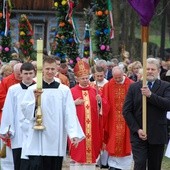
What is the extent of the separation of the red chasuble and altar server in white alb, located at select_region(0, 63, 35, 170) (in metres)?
2.42

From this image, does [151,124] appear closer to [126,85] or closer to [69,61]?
[126,85]

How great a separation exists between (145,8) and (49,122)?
215 centimetres

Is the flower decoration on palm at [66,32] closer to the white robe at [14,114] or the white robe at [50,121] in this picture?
the white robe at [14,114]

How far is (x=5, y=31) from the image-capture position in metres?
21.8

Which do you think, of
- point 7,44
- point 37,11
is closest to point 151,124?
point 7,44

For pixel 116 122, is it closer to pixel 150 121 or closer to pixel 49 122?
pixel 150 121

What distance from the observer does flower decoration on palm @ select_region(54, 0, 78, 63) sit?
2002 centimetres

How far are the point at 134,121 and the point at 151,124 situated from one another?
24 centimetres

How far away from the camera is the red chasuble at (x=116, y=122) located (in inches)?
530

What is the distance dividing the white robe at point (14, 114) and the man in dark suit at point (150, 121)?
154 cm

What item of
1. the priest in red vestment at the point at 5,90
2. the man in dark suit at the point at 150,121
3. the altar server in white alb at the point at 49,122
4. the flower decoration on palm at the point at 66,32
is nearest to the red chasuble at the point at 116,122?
the priest in red vestment at the point at 5,90

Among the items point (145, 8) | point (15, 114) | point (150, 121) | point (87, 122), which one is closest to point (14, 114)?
point (15, 114)

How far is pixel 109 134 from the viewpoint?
1362 centimetres

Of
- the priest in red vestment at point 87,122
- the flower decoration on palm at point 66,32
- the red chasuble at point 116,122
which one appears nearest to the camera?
the priest in red vestment at point 87,122
